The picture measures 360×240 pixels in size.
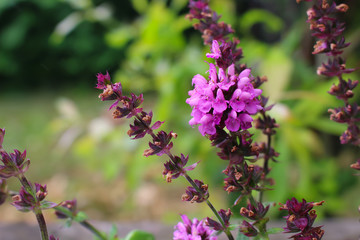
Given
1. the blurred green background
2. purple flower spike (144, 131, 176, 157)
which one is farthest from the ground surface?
purple flower spike (144, 131, 176, 157)

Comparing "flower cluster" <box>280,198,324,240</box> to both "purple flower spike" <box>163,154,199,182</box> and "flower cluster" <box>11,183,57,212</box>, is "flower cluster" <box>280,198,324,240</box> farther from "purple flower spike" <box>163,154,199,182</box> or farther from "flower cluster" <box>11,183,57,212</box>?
A: "flower cluster" <box>11,183,57,212</box>

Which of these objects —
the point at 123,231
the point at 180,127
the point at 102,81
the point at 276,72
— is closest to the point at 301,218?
the point at 102,81

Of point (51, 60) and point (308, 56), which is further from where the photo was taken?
point (51, 60)

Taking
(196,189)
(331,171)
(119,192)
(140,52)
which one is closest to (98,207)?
(119,192)

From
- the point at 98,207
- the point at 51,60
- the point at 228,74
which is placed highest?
the point at 51,60

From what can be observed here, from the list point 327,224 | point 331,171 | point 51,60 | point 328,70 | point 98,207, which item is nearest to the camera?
point 328,70

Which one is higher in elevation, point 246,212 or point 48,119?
point 48,119

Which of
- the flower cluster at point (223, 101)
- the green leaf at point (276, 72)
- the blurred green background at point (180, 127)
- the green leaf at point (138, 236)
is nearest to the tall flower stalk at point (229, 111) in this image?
the flower cluster at point (223, 101)

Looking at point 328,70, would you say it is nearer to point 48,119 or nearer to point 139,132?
point 139,132
